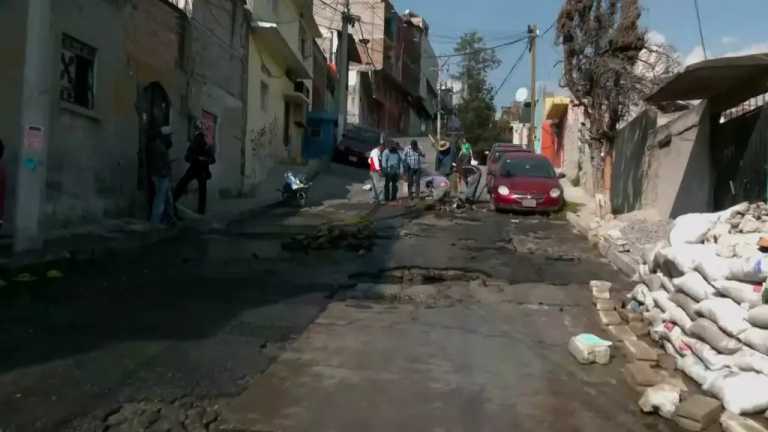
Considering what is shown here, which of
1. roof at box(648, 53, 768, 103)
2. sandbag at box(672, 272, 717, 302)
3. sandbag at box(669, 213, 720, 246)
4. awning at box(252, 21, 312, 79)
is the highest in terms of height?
awning at box(252, 21, 312, 79)

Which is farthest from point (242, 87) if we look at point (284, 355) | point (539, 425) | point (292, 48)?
point (539, 425)

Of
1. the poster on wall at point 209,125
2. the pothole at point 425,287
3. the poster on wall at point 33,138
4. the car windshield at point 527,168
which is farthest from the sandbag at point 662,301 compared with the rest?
the car windshield at point 527,168

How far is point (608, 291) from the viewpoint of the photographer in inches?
306

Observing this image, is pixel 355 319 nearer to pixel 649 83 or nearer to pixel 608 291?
pixel 608 291

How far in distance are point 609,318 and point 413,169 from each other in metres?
12.5

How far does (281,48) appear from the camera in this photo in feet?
75.2

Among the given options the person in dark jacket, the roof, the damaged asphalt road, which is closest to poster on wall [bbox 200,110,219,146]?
the person in dark jacket

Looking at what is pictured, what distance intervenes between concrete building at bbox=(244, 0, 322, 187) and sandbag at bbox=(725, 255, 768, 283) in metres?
15.5

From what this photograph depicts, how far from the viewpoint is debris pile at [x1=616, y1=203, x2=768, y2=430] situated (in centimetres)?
431

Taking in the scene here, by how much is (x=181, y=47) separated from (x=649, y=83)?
30.6 feet

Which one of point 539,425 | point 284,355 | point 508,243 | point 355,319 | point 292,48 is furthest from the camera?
point 292,48

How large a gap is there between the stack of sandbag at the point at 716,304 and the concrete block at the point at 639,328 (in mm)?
59

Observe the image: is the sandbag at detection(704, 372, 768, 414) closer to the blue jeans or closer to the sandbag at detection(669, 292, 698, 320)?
the sandbag at detection(669, 292, 698, 320)

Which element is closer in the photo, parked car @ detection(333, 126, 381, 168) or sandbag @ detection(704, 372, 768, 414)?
sandbag @ detection(704, 372, 768, 414)
